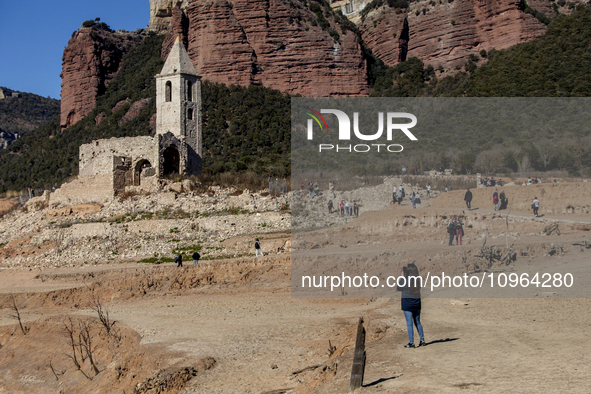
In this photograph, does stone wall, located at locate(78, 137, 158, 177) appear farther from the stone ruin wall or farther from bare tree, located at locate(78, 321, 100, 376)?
bare tree, located at locate(78, 321, 100, 376)

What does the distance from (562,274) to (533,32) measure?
1807 inches

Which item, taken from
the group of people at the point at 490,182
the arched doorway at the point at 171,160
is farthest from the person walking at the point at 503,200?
the arched doorway at the point at 171,160

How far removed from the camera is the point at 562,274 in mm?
13828

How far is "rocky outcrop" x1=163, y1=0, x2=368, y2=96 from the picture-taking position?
59.5m

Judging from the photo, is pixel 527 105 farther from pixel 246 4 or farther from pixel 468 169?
pixel 246 4

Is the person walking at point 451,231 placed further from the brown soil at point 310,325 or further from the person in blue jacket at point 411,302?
the person in blue jacket at point 411,302

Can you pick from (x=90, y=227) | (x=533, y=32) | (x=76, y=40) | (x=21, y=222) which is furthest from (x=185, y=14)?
(x=90, y=227)

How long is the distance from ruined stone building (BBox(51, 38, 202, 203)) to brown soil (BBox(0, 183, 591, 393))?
7.46 m

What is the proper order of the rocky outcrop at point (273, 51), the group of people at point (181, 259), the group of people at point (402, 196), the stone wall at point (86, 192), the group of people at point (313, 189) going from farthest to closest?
1. the rocky outcrop at point (273, 51)
2. the stone wall at point (86, 192)
3. the group of people at point (313, 189)
4. the group of people at point (181, 259)
5. the group of people at point (402, 196)

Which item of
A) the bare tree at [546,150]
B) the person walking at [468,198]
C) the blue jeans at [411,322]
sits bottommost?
the blue jeans at [411,322]

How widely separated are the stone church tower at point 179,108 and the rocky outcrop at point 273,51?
24.5 m

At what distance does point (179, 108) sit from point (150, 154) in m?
4.51

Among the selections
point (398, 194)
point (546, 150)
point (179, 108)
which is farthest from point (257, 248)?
point (179, 108)

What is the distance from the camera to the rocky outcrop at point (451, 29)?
182ft
